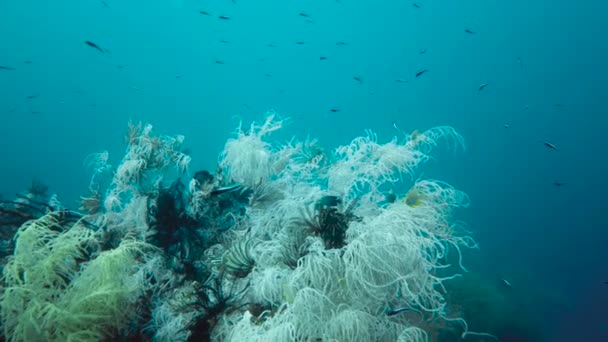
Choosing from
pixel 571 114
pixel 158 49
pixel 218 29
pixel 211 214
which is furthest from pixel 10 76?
pixel 571 114

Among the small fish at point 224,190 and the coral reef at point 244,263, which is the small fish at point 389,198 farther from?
the small fish at point 224,190

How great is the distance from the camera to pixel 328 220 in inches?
145

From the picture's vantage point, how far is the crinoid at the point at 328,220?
359 cm

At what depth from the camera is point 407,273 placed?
3422 mm

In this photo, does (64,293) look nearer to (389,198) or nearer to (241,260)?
(241,260)

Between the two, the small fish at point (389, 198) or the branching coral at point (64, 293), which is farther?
the small fish at point (389, 198)

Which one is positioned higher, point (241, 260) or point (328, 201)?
point (328, 201)

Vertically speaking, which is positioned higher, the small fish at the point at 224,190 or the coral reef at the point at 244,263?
the small fish at the point at 224,190

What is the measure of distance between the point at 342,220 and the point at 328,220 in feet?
0.50

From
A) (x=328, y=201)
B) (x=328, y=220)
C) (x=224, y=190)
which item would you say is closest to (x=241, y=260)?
(x=224, y=190)

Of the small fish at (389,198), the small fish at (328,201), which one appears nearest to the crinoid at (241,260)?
the small fish at (328,201)

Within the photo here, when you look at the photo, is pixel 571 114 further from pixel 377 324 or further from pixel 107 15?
pixel 107 15

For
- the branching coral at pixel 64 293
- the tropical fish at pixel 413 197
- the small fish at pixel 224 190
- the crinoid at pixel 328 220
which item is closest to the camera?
the branching coral at pixel 64 293

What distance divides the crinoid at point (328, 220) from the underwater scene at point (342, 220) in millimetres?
21
